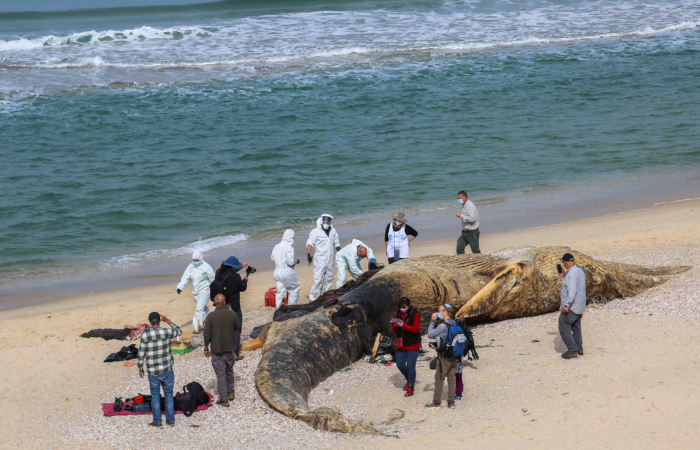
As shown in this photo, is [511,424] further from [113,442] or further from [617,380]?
[113,442]

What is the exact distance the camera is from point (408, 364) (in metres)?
9.67

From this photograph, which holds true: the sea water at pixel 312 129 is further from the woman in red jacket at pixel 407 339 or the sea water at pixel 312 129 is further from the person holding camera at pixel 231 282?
the woman in red jacket at pixel 407 339

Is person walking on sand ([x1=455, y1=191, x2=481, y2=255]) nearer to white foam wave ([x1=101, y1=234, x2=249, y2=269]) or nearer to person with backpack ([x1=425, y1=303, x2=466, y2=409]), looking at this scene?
person with backpack ([x1=425, y1=303, x2=466, y2=409])

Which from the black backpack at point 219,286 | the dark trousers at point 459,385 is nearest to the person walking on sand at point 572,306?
the dark trousers at point 459,385

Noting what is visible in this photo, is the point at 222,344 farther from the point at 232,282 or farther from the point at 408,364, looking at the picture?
the point at 408,364

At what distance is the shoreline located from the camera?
15.7m

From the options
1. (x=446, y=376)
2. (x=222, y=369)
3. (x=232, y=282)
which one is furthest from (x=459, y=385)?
(x=232, y=282)

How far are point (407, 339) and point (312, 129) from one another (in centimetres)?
2224

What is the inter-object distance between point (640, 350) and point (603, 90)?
91.5 ft

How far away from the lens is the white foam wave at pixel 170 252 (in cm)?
1889

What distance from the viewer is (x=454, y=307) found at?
40.7ft

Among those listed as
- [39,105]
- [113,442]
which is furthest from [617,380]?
[39,105]

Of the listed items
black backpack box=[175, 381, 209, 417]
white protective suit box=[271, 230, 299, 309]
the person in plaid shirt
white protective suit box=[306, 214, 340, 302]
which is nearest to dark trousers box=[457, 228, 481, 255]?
white protective suit box=[306, 214, 340, 302]

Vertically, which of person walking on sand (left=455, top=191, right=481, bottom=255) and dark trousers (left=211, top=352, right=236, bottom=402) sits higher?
person walking on sand (left=455, top=191, right=481, bottom=255)
